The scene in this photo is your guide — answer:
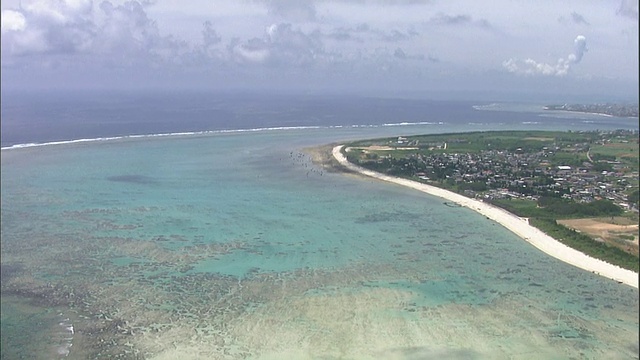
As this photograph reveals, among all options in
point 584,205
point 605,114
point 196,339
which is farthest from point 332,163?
point 605,114

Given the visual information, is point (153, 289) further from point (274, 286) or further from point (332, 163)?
point (332, 163)

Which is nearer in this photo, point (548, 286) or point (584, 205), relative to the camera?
point (548, 286)

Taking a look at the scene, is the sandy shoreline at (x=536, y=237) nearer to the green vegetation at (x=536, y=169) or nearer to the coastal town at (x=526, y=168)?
the green vegetation at (x=536, y=169)

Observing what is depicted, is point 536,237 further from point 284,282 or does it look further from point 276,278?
point 276,278

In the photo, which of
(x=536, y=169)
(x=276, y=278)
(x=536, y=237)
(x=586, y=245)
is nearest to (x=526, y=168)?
(x=536, y=169)

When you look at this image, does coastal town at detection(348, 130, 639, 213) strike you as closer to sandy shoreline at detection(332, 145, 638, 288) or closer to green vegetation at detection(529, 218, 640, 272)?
sandy shoreline at detection(332, 145, 638, 288)

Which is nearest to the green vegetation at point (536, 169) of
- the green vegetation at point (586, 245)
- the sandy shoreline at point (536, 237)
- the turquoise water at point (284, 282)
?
the green vegetation at point (586, 245)
